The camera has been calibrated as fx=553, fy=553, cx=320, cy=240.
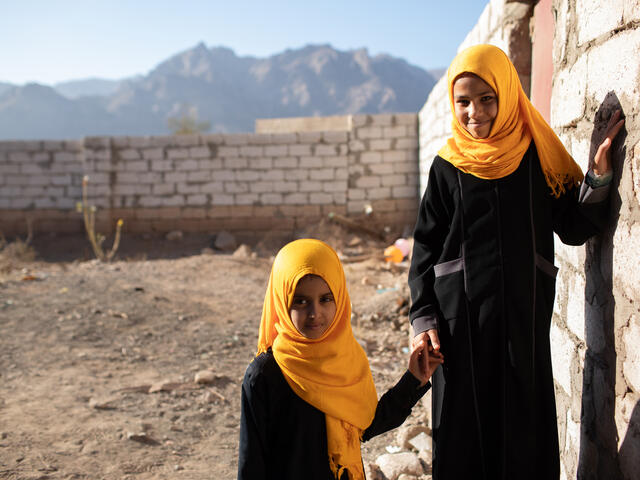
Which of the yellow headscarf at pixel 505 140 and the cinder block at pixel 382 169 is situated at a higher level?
the cinder block at pixel 382 169

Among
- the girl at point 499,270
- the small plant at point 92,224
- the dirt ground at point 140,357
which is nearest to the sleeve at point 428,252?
the girl at point 499,270

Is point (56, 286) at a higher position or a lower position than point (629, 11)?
lower

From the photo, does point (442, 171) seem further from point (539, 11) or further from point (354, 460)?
point (539, 11)

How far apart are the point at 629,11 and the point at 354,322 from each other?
4047 millimetres

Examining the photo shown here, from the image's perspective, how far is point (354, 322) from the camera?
5227 millimetres

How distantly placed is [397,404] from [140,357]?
325cm

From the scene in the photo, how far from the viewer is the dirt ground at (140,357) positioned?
2770mm

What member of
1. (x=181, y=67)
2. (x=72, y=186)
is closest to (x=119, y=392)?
(x=72, y=186)

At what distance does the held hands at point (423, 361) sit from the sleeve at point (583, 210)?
0.52 m

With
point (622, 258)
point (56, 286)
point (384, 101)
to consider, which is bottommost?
point (56, 286)

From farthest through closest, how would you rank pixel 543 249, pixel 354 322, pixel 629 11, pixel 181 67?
1. pixel 181 67
2. pixel 354 322
3. pixel 543 249
4. pixel 629 11

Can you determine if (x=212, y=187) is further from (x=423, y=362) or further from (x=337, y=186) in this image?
(x=423, y=362)

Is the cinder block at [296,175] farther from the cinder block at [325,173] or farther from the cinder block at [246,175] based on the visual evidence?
the cinder block at [246,175]

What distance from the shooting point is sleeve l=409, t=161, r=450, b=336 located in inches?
67.4
